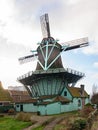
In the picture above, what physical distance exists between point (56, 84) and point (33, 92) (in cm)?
714

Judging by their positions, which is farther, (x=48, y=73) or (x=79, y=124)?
(x=48, y=73)

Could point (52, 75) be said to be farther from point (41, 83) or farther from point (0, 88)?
point (0, 88)

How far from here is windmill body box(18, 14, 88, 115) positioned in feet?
191

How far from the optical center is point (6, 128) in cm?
3512

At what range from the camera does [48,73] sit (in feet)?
189

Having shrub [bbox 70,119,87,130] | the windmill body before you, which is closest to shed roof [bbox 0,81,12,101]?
the windmill body

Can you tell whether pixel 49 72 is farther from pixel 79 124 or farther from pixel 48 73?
pixel 79 124

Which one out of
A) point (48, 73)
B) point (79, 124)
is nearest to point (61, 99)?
point (48, 73)

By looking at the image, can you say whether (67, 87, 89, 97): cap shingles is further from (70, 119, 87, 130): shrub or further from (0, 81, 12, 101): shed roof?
(70, 119, 87, 130): shrub

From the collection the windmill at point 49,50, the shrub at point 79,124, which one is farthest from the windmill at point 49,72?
the shrub at point 79,124

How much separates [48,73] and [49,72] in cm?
35

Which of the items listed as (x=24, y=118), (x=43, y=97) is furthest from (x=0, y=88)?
(x=24, y=118)

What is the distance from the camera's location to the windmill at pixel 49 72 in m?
58.5

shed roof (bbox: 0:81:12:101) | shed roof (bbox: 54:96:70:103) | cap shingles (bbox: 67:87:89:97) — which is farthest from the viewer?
shed roof (bbox: 0:81:12:101)
